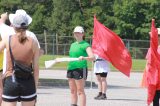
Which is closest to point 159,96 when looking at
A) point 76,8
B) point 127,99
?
point 127,99

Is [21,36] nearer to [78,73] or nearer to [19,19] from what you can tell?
[19,19]

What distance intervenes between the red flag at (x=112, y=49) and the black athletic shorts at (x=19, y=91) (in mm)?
6018

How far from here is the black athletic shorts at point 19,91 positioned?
7898 millimetres

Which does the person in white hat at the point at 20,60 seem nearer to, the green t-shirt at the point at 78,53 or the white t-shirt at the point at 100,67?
the green t-shirt at the point at 78,53

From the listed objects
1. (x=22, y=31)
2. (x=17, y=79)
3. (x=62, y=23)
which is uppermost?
(x=22, y=31)

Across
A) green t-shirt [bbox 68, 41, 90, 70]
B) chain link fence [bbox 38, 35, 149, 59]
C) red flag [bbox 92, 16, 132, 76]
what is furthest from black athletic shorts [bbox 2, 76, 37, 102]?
chain link fence [bbox 38, 35, 149, 59]

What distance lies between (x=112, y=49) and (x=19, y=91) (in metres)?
7.24

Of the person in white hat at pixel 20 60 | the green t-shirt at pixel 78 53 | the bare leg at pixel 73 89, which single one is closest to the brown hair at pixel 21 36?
the person in white hat at pixel 20 60

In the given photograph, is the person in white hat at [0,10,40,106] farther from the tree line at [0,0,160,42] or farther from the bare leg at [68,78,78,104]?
the tree line at [0,0,160,42]

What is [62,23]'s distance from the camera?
70062 mm

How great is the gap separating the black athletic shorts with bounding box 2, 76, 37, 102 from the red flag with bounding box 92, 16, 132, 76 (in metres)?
6.02

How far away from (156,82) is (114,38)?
14.1ft

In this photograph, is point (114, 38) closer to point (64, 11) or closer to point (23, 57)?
point (23, 57)

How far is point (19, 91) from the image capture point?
25.9 ft
